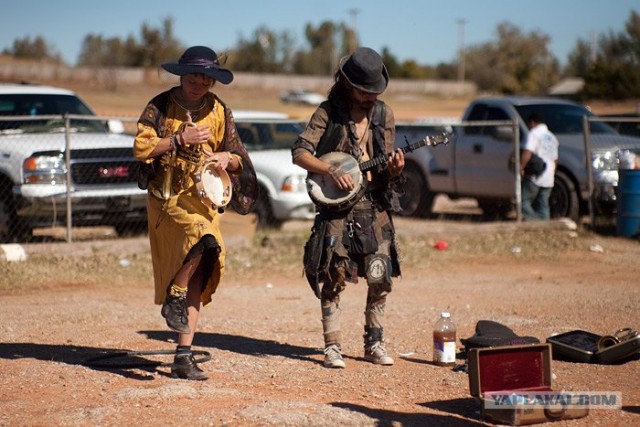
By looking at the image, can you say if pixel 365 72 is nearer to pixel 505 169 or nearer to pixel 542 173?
pixel 542 173

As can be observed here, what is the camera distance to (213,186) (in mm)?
6703

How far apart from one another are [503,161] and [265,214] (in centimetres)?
385

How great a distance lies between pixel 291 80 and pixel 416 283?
224 ft

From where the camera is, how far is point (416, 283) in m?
11.6

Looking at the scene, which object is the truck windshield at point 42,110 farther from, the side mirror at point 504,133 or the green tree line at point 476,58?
the green tree line at point 476,58

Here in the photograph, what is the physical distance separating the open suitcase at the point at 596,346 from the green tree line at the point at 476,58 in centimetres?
4301

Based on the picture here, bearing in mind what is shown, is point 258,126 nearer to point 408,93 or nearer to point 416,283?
point 416,283

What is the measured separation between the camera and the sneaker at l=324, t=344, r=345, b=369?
724cm

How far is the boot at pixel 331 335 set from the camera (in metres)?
7.27

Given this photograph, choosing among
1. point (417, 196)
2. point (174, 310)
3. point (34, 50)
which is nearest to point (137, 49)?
point (34, 50)

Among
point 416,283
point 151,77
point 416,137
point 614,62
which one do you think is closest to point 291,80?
point 151,77

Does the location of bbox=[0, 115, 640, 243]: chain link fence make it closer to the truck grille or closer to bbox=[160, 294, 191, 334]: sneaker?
the truck grille

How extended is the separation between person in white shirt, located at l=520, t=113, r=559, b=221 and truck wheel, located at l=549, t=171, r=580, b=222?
0.42 meters

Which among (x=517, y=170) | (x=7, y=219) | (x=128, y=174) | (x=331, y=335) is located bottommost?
(x=331, y=335)
